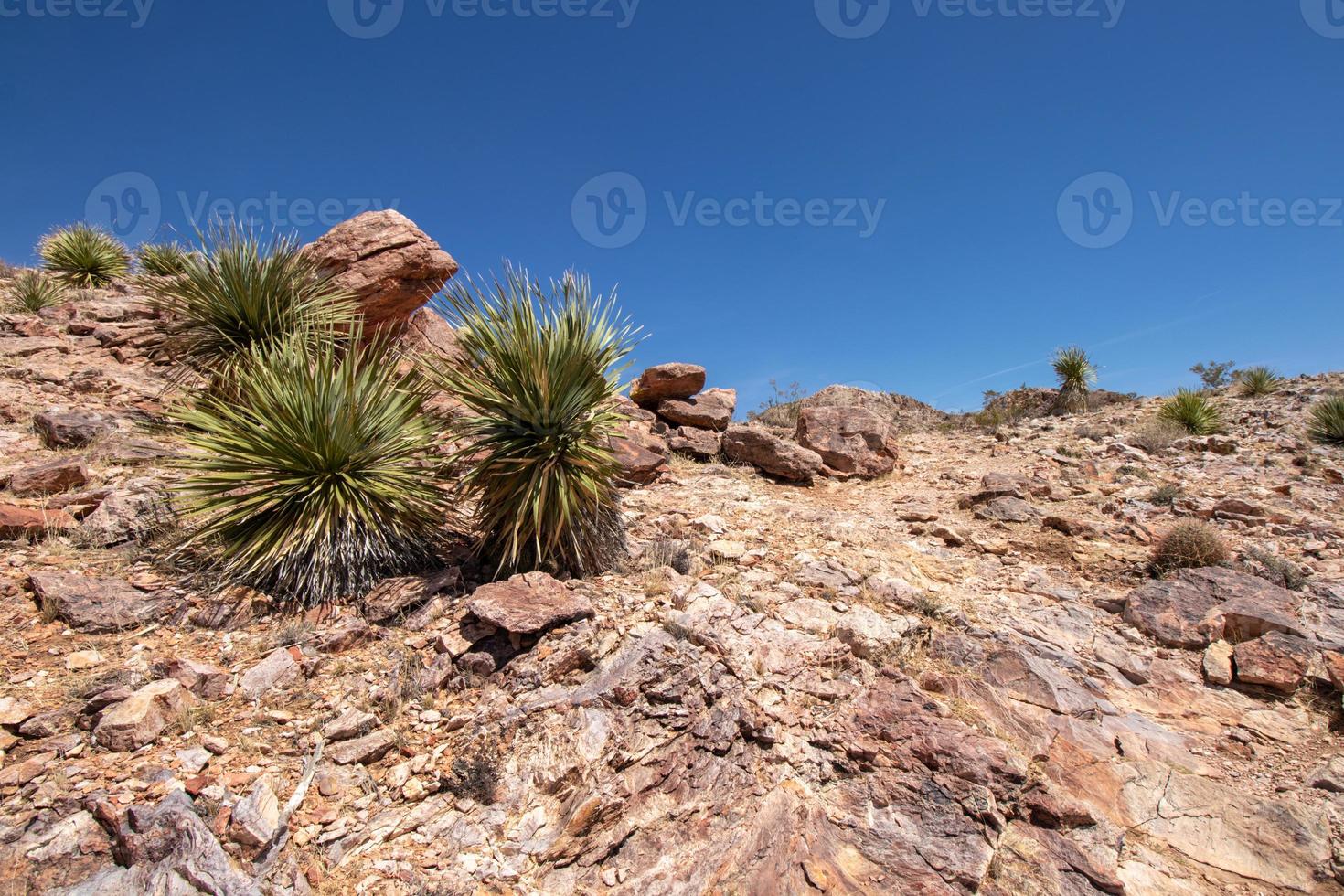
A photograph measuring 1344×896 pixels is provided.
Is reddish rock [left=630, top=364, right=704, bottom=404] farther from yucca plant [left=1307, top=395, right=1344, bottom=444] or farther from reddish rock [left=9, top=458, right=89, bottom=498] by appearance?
yucca plant [left=1307, top=395, right=1344, bottom=444]

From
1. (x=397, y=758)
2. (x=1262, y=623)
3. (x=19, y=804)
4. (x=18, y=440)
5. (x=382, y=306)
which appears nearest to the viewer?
(x=19, y=804)

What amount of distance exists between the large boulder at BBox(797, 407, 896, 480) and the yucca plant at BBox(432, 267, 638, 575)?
622 centimetres

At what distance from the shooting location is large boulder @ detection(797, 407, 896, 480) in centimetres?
1116

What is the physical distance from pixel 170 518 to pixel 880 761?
694 centimetres

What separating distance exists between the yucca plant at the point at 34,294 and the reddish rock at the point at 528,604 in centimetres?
1307

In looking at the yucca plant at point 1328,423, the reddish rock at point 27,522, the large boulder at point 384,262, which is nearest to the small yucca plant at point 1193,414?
the yucca plant at point 1328,423

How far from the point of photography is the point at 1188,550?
6.70 metres

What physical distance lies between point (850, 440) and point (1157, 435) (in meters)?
6.70

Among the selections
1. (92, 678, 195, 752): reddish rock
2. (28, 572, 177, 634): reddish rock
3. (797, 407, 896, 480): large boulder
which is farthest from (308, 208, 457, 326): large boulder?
(797, 407, 896, 480): large boulder

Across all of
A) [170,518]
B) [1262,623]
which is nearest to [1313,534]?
[1262,623]

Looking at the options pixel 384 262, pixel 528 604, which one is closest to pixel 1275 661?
pixel 528 604

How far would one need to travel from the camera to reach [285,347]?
20.7 feet

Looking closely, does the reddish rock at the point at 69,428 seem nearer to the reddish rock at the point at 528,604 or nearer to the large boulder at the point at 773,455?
the reddish rock at the point at 528,604

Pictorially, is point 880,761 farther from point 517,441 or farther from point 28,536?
point 28,536
